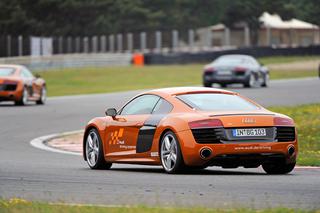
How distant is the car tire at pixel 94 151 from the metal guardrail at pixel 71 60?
42084mm

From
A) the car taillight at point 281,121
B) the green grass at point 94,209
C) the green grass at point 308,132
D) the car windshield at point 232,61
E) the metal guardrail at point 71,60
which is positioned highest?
the car taillight at point 281,121

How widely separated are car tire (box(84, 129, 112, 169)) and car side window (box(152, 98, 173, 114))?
A: 4.02ft

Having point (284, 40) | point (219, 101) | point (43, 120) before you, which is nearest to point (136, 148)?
point (219, 101)

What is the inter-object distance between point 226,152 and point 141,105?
1859 mm

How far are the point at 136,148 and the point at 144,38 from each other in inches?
2375

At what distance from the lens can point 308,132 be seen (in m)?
19.7

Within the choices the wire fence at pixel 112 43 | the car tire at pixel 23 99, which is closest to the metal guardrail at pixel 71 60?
the wire fence at pixel 112 43

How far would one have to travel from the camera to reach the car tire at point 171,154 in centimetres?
1287

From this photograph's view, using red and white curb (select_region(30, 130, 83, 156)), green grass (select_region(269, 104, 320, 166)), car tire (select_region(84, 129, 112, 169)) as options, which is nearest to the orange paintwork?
red and white curb (select_region(30, 130, 83, 156))

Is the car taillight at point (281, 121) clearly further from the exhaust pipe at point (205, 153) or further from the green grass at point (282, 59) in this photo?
the green grass at point (282, 59)

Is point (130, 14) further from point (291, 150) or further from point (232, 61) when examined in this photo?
point (291, 150)

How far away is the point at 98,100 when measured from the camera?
35.2 meters

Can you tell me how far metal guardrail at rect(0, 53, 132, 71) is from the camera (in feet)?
196

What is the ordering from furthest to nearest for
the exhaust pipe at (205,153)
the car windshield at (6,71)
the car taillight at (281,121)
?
the car windshield at (6,71) → the car taillight at (281,121) → the exhaust pipe at (205,153)
